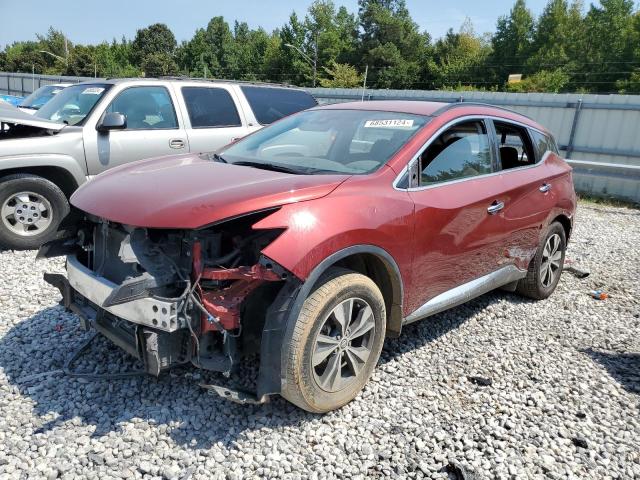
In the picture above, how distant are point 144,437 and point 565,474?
2.21 meters

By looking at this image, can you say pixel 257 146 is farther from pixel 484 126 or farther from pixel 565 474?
pixel 565 474

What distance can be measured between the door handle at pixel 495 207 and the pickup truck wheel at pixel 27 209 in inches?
168

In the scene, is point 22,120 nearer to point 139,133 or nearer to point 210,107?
point 139,133

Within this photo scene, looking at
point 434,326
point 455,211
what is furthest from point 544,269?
point 455,211

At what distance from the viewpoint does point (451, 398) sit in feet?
10.6

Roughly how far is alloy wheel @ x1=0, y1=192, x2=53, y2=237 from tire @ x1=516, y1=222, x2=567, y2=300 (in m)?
5.05

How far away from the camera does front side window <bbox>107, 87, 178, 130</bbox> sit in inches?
243

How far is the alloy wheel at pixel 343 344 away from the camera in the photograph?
111 inches

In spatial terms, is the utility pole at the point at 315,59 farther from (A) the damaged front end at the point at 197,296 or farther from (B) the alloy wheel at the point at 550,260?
(A) the damaged front end at the point at 197,296

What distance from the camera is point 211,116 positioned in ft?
22.0

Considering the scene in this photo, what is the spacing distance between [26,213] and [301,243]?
169 inches

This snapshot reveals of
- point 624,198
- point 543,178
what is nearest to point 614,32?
point 624,198

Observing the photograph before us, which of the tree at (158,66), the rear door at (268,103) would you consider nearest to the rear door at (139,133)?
the rear door at (268,103)

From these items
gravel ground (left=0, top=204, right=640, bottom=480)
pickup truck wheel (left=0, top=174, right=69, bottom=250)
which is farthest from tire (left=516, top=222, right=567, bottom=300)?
pickup truck wheel (left=0, top=174, right=69, bottom=250)
